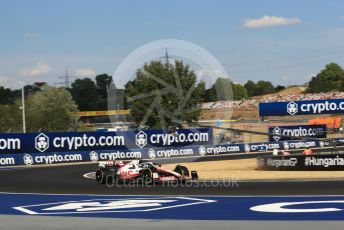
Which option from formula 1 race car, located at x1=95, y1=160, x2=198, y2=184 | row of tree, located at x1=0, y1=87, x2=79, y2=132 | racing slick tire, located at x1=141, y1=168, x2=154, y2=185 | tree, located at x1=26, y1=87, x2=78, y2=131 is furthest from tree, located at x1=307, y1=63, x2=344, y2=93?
racing slick tire, located at x1=141, y1=168, x2=154, y2=185

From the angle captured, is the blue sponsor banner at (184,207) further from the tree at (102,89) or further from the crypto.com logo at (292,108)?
the tree at (102,89)

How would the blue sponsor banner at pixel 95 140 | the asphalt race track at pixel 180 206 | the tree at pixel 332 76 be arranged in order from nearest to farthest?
the asphalt race track at pixel 180 206
the blue sponsor banner at pixel 95 140
the tree at pixel 332 76

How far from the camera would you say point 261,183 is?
2011 centimetres

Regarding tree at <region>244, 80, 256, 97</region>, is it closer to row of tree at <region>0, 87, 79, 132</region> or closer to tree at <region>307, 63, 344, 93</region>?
tree at <region>307, 63, 344, 93</region>

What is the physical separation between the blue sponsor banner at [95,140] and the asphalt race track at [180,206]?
67.4 ft

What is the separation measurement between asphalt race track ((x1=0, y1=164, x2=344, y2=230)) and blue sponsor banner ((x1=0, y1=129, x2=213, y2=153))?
20.6 metres

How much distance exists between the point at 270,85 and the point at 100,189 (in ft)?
556

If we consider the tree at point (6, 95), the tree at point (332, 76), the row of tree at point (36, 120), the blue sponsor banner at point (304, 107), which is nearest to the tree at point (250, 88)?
the tree at point (332, 76)

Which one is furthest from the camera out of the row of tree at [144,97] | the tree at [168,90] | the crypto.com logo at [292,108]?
the crypto.com logo at [292,108]

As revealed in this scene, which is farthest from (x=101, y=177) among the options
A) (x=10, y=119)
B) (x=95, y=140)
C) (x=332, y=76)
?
(x=332, y=76)

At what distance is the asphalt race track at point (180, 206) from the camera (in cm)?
1045

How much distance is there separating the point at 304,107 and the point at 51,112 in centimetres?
3255

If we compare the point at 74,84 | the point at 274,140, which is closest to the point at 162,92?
the point at 274,140

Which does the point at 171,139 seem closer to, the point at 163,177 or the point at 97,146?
the point at 97,146
